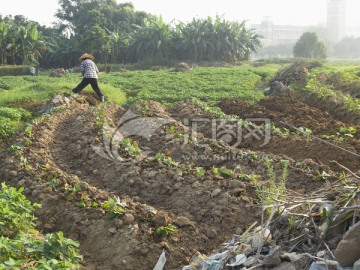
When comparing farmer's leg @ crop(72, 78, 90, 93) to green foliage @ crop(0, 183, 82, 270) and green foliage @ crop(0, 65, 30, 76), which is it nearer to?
green foliage @ crop(0, 183, 82, 270)

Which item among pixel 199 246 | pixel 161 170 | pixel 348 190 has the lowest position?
pixel 199 246

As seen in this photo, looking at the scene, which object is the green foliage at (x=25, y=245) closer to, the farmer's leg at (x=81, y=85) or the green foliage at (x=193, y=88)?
the farmer's leg at (x=81, y=85)

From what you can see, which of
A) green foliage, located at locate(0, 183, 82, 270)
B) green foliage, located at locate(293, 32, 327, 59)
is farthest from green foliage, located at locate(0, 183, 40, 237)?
green foliage, located at locate(293, 32, 327, 59)

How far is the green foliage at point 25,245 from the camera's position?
4129mm

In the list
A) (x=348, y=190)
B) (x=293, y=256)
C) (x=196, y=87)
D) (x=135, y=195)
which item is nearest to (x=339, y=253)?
(x=293, y=256)

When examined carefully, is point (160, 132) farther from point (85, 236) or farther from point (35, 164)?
point (85, 236)

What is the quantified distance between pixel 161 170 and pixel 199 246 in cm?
197

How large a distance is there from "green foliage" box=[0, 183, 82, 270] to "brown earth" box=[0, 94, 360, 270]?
434 mm

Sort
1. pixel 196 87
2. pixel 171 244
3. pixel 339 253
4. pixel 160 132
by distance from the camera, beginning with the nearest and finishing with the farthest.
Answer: pixel 339 253 < pixel 171 244 < pixel 160 132 < pixel 196 87

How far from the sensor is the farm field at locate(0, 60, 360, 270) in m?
4.36

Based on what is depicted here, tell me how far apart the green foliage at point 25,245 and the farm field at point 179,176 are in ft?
1.56

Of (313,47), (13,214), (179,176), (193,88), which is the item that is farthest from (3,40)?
(313,47)

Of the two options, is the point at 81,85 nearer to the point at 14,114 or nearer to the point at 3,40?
the point at 14,114

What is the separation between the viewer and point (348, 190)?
163 inches
